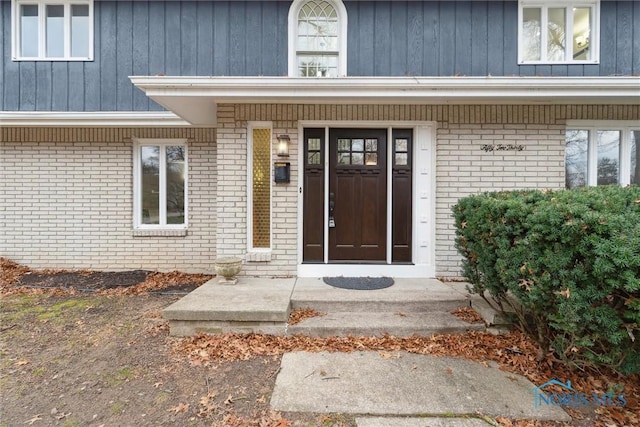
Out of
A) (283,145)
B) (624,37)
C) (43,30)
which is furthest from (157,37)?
(624,37)

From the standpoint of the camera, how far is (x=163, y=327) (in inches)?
142

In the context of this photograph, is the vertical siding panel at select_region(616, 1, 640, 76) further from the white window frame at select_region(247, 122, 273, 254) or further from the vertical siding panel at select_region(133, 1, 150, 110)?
the vertical siding panel at select_region(133, 1, 150, 110)

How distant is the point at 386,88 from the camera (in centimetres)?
420

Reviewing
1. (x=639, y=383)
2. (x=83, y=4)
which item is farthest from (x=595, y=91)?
(x=83, y=4)

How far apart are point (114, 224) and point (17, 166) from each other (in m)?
2.20

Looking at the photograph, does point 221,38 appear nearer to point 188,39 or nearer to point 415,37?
point 188,39

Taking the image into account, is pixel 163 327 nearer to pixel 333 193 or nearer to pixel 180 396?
pixel 180 396

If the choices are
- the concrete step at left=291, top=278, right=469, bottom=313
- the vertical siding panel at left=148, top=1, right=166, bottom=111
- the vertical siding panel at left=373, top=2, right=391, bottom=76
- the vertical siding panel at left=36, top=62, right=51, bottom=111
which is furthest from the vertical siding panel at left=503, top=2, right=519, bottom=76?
the vertical siding panel at left=36, top=62, right=51, bottom=111

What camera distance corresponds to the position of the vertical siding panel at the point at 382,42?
5539 millimetres

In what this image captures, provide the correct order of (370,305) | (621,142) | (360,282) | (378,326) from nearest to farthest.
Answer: (378,326), (370,305), (360,282), (621,142)

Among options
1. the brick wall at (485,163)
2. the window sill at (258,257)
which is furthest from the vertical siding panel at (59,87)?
the brick wall at (485,163)

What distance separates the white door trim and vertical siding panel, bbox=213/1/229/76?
7.46ft

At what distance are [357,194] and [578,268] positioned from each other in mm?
3025

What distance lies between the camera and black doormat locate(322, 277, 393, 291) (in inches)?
168
